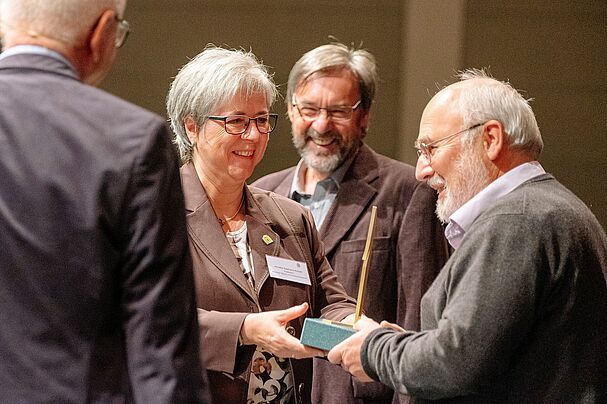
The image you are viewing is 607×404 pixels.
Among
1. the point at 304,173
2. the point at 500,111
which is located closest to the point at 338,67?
the point at 304,173

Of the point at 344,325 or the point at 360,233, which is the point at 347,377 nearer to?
the point at 360,233

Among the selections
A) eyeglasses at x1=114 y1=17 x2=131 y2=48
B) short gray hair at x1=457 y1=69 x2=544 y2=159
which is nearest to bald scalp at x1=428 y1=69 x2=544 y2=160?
short gray hair at x1=457 y1=69 x2=544 y2=159

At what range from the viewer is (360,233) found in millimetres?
3631

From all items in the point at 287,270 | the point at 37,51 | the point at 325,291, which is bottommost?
the point at 325,291

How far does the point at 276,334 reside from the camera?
255cm

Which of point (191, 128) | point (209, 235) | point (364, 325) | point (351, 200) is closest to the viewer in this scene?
point (364, 325)

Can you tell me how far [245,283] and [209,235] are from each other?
0.16 meters

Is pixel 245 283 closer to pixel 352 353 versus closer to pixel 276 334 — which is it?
pixel 276 334

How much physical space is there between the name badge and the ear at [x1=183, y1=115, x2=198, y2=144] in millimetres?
398

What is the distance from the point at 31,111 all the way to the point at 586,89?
14.7ft

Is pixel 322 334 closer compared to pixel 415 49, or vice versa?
pixel 322 334

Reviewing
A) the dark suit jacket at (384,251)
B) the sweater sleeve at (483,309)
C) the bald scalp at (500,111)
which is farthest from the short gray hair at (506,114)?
the dark suit jacket at (384,251)

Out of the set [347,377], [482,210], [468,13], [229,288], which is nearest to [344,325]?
[229,288]

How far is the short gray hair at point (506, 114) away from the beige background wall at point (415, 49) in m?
2.78
